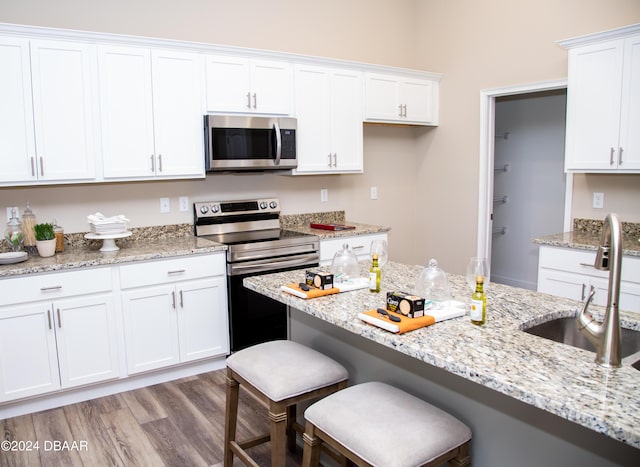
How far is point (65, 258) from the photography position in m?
3.16

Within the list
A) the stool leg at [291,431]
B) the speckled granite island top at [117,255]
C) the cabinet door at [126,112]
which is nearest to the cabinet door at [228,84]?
the cabinet door at [126,112]

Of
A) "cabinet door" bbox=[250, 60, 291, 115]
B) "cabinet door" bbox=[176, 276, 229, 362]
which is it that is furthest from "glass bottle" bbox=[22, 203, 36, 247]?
"cabinet door" bbox=[250, 60, 291, 115]

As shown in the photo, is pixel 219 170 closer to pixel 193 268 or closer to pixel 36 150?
pixel 193 268

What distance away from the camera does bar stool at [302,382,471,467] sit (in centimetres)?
148

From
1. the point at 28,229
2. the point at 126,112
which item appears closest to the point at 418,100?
the point at 126,112

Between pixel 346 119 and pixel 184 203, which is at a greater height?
pixel 346 119

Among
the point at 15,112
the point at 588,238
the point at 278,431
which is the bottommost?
the point at 278,431

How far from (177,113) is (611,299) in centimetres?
298

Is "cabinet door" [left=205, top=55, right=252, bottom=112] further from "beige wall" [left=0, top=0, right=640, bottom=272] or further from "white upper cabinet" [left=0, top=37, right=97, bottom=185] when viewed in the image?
"white upper cabinet" [left=0, top=37, right=97, bottom=185]

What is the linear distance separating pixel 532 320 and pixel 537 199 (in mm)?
4153

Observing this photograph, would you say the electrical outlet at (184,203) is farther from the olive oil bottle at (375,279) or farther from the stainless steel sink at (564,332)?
the stainless steel sink at (564,332)

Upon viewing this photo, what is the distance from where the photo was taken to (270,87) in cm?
392

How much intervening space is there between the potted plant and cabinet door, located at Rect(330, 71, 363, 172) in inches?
88.3

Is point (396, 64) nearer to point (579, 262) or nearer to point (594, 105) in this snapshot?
point (594, 105)
